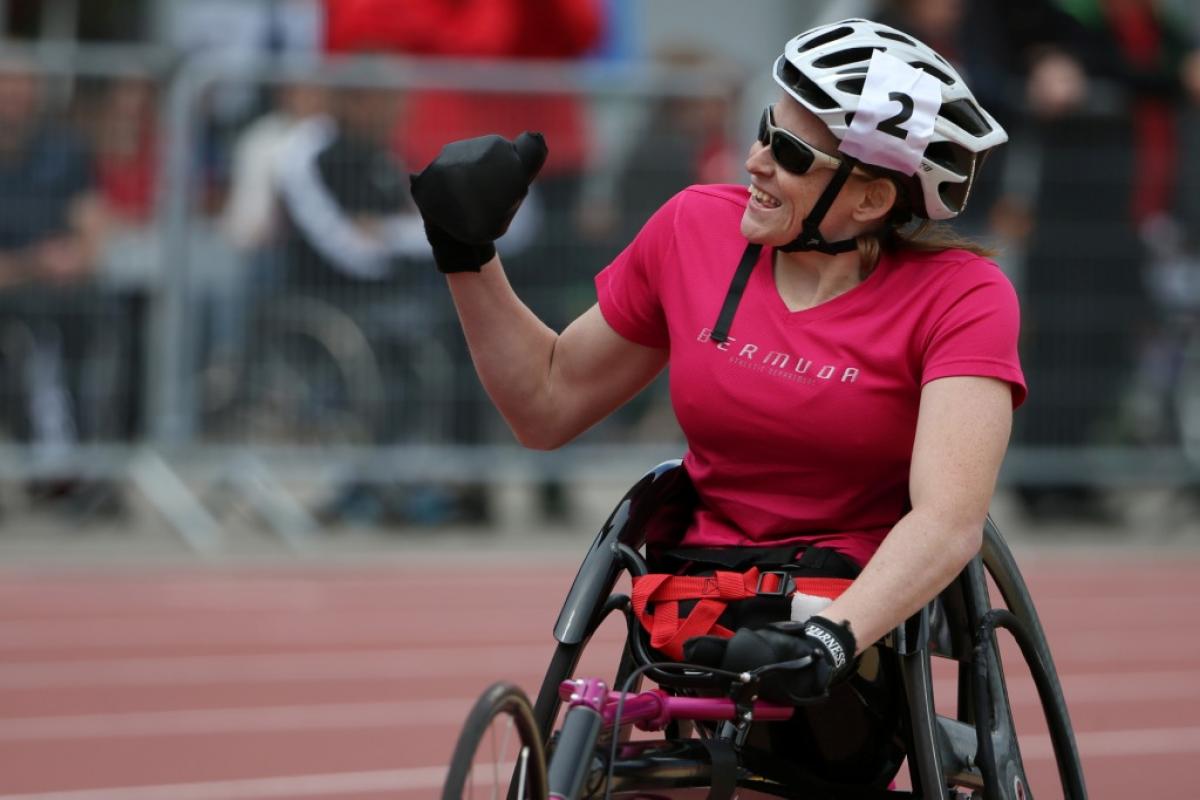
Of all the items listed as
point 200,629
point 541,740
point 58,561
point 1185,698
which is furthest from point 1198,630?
point 541,740

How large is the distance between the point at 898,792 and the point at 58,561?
6776 millimetres

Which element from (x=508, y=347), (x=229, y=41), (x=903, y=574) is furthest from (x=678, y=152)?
(x=903, y=574)

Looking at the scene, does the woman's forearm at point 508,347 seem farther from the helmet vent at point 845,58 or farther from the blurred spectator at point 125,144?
the blurred spectator at point 125,144

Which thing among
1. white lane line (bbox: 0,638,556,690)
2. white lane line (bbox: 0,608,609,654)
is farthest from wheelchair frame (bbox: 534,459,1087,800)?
white lane line (bbox: 0,608,609,654)

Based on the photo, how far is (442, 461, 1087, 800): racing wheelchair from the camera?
3.07 meters

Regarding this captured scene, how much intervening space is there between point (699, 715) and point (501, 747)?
1.03 feet

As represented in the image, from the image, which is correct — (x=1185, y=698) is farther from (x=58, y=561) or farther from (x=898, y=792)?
(x=58, y=561)

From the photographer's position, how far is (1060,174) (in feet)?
36.4

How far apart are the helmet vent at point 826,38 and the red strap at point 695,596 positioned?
0.83 m

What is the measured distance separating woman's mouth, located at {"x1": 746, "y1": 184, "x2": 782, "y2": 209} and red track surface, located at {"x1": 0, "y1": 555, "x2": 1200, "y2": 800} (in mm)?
2509

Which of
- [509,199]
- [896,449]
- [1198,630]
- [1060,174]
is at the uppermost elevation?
[509,199]

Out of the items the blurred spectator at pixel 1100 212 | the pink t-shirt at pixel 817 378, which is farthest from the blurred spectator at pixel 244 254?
the pink t-shirt at pixel 817 378

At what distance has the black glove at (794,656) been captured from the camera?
3078mm

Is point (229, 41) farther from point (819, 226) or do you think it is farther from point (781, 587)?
point (781, 587)
